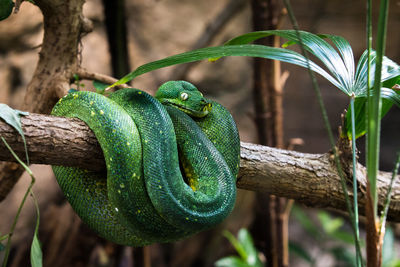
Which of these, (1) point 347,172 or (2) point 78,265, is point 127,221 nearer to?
(1) point 347,172

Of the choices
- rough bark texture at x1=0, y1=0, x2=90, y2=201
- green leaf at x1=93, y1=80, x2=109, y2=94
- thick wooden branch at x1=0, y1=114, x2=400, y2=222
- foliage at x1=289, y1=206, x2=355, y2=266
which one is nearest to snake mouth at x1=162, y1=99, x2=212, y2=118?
thick wooden branch at x1=0, y1=114, x2=400, y2=222

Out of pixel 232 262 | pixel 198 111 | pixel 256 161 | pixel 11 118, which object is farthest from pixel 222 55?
pixel 232 262

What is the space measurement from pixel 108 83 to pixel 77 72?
0.19m

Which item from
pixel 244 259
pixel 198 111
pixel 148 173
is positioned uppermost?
pixel 198 111

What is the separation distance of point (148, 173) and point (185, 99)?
53 cm

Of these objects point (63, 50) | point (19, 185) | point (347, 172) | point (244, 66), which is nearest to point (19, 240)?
point (19, 185)

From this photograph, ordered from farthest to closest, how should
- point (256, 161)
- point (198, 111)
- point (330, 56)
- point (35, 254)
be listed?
point (256, 161) → point (198, 111) → point (330, 56) → point (35, 254)

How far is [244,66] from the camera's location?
498 cm

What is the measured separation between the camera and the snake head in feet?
5.57

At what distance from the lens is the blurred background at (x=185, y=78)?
10.8ft

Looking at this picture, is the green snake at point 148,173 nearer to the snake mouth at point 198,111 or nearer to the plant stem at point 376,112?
the snake mouth at point 198,111

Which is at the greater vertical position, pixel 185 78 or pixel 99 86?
pixel 99 86

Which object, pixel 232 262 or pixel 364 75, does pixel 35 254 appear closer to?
pixel 364 75

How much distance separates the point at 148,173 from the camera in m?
1.34
